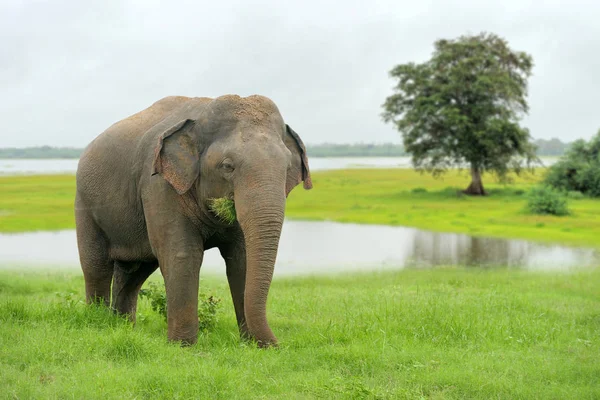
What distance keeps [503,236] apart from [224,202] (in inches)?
805

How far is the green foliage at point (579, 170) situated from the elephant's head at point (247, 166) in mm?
37143

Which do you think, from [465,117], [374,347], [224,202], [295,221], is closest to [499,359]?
[374,347]

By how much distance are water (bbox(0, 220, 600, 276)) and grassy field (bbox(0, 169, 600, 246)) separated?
2104 mm

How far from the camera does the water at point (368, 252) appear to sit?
757 inches

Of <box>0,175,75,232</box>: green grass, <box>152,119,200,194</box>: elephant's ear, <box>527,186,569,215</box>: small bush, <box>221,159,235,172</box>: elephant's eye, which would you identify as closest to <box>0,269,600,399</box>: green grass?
<box>152,119,200,194</box>: elephant's ear

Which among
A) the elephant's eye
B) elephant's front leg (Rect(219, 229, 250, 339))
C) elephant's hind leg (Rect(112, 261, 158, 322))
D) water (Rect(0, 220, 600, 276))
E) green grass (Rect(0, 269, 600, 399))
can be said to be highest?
the elephant's eye

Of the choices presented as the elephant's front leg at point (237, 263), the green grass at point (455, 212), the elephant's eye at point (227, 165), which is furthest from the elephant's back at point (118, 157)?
the green grass at point (455, 212)

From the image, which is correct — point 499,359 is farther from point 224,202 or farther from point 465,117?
point 465,117

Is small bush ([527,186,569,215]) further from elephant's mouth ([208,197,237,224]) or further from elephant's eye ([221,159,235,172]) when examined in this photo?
elephant's eye ([221,159,235,172])

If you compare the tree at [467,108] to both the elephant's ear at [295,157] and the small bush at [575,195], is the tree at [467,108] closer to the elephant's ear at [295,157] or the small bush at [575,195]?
the small bush at [575,195]

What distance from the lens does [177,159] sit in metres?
7.58

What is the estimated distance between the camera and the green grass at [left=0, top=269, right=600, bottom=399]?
627 cm

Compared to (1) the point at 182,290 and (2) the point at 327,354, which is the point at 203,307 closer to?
(1) the point at 182,290

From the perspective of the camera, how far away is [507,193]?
146 ft
